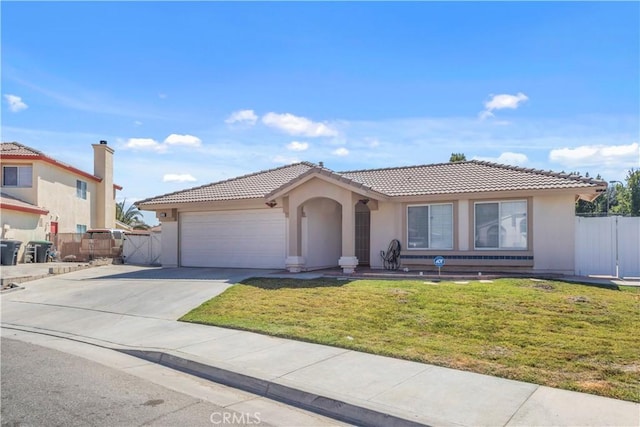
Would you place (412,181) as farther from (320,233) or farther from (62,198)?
(62,198)

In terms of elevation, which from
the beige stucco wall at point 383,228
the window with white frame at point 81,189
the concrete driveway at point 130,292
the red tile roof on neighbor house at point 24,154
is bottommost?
the concrete driveway at point 130,292

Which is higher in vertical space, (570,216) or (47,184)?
(47,184)

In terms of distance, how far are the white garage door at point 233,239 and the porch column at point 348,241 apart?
333 cm

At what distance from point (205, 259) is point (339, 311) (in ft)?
38.7

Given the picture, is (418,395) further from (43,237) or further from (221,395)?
(43,237)

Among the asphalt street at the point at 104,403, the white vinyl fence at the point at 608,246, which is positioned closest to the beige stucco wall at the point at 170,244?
the asphalt street at the point at 104,403

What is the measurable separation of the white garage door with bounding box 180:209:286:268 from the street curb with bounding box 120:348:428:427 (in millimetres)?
11216

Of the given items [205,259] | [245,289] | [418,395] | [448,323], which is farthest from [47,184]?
[418,395]

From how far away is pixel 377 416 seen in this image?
17.9 ft

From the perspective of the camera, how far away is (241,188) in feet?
70.1

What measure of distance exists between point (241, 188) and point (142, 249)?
8.00 metres

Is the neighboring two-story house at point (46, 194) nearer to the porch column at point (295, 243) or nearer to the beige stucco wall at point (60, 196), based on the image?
the beige stucco wall at point (60, 196)

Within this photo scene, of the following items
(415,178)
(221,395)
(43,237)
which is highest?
(415,178)

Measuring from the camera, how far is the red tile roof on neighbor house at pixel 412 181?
16.2 meters
